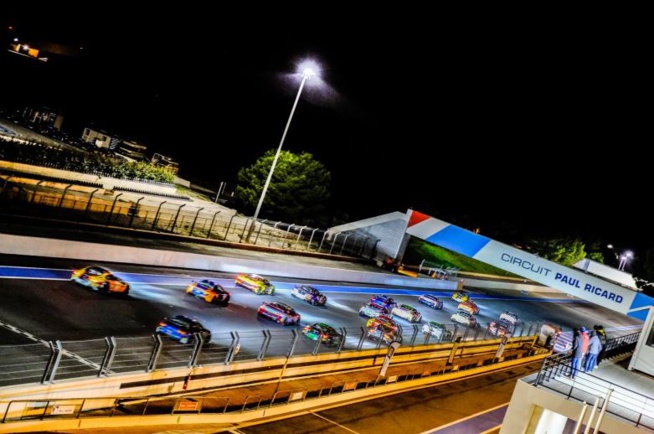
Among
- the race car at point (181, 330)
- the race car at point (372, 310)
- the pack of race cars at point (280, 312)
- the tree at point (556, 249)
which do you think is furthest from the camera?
the tree at point (556, 249)

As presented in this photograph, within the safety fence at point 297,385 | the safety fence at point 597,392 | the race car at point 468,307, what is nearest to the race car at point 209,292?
the safety fence at point 297,385

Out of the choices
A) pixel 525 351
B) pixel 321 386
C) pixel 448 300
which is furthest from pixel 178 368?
pixel 448 300

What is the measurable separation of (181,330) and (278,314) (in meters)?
7.49

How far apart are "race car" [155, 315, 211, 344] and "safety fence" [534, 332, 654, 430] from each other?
35.2ft

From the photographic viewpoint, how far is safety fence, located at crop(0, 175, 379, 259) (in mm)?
30766

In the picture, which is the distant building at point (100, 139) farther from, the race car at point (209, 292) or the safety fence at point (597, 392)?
the safety fence at point (597, 392)

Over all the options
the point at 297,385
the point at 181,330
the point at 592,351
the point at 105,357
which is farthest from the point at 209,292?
the point at 592,351

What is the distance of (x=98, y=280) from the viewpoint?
2500cm

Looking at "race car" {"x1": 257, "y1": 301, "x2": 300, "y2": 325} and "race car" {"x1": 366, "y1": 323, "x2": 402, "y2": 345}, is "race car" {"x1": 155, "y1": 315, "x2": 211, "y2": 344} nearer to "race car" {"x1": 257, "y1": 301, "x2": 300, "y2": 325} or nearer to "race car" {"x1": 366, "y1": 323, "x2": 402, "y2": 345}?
"race car" {"x1": 257, "y1": 301, "x2": 300, "y2": 325}

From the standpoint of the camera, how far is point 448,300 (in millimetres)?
52125

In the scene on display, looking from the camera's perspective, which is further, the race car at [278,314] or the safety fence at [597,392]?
the race car at [278,314]

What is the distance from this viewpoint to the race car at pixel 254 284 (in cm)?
3331

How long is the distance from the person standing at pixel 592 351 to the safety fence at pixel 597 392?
1.10ft

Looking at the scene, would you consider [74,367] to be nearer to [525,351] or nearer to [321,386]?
[321,386]
